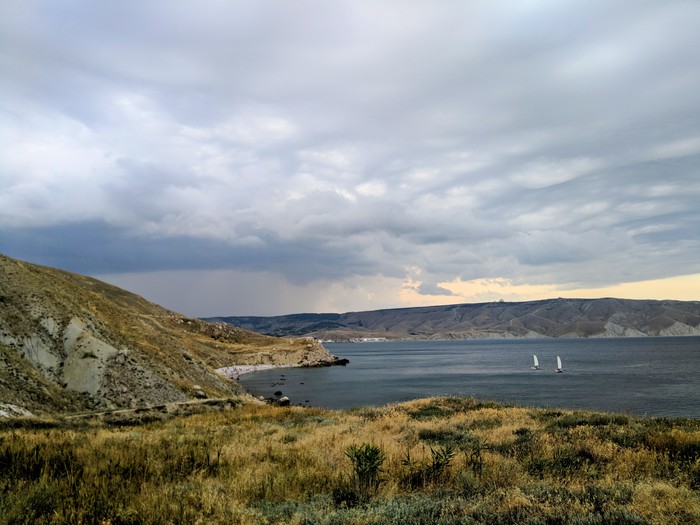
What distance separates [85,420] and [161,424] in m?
3.40

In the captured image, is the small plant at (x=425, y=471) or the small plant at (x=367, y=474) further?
the small plant at (x=425, y=471)

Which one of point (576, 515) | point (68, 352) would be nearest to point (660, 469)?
point (576, 515)

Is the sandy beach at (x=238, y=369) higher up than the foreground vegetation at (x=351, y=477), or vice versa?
the foreground vegetation at (x=351, y=477)

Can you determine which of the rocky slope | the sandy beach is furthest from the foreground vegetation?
the sandy beach

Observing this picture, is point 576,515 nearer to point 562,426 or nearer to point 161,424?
point 562,426

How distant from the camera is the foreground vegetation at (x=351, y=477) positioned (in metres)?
6.56

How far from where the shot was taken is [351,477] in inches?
350

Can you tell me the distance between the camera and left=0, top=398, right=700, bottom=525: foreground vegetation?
6.56 meters

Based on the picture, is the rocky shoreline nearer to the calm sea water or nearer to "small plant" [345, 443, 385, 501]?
the calm sea water

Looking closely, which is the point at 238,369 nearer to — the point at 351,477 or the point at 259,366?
the point at 259,366

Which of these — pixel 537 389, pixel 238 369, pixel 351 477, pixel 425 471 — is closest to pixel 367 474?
pixel 351 477

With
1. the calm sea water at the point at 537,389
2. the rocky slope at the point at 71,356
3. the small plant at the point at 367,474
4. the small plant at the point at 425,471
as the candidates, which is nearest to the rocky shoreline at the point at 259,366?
the calm sea water at the point at 537,389

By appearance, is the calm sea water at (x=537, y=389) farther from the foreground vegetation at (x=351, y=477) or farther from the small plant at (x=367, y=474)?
the small plant at (x=367, y=474)

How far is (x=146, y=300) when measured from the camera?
5089 inches
